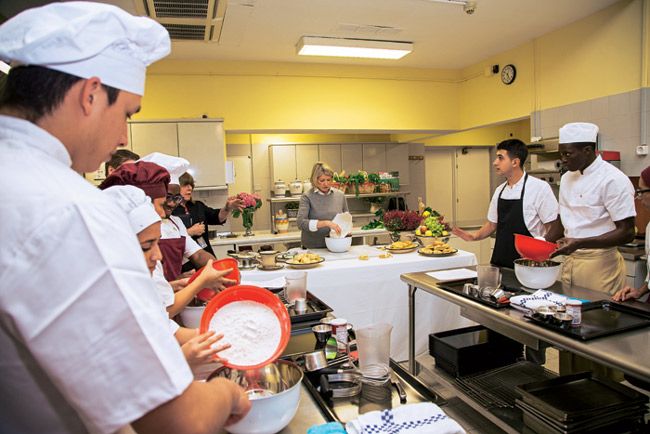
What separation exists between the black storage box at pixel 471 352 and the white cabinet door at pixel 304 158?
4610mm

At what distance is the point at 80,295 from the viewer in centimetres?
56

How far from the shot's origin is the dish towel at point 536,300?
1990 mm

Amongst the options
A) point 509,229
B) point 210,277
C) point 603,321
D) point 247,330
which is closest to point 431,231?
point 509,229

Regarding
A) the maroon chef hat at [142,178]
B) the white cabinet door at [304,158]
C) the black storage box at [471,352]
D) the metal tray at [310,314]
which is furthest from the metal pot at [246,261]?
the white cabinet door at [304,158]

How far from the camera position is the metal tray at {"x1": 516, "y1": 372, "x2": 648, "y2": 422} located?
1734 mm

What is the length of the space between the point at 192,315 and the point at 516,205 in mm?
2556

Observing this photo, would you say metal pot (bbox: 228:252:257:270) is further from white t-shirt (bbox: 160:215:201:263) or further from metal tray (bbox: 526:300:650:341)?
metal tray (bbox: 526:300:650:341)

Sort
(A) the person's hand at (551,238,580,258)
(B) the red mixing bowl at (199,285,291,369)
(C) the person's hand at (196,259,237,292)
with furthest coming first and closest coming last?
(A) the person's hand at (551,238,580,258) < (C) the person's hand at (196,259,237,292) < (B) the red mixing bowl at (199,285,291,369)

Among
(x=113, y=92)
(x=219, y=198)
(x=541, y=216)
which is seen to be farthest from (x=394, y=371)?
(x=219, y=198)

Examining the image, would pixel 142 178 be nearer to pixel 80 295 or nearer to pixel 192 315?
pixel 192 315

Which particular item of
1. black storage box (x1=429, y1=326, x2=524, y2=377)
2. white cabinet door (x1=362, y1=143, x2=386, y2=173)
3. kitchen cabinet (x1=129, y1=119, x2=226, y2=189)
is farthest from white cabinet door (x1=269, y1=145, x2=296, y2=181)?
black storage box (x1=429, y1=326, x2=524, y2=377)

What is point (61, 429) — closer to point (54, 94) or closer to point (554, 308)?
point (54, 94)

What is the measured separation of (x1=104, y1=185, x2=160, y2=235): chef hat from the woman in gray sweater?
2637 mm

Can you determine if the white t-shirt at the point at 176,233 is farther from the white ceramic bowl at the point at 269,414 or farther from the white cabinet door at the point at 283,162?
the white cabinet door at the point at 283,162
